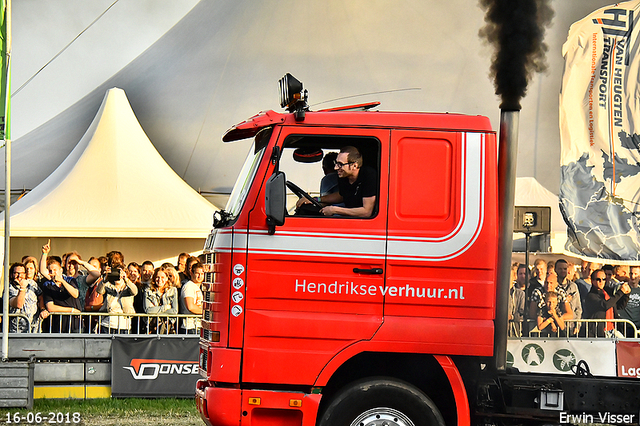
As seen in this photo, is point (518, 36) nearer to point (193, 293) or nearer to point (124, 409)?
point (193, 293)

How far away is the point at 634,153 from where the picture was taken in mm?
13016

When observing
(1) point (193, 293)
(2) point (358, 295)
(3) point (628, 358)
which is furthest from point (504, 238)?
(1) point (193, 293)

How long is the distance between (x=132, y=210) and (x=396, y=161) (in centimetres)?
906

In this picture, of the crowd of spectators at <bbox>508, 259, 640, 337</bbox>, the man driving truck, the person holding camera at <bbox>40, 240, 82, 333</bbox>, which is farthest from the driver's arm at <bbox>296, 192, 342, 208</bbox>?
the person holding camera at <bbox>40, 240, 82, 333</bbox>

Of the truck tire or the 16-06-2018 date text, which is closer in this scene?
the truck tire

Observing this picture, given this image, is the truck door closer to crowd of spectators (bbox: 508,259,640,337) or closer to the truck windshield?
the truck windshield

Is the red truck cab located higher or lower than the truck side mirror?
lower

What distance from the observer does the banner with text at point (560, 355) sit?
5621 mm

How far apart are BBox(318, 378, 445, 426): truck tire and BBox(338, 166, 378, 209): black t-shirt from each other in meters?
1.34

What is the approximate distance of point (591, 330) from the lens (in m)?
7.70

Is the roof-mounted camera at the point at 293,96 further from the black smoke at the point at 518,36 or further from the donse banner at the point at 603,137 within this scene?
the donse banner at the point at 603,137

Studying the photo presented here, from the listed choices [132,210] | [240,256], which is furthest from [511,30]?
[132,210]

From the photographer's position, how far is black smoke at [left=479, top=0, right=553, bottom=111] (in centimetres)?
618

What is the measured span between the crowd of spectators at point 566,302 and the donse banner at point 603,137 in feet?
5.01
